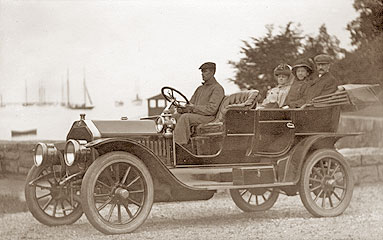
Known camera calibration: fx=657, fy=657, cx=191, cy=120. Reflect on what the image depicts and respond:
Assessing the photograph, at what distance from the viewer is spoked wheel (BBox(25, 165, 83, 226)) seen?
574 centimetres

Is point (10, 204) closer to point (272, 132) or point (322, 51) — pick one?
point (272, 132)

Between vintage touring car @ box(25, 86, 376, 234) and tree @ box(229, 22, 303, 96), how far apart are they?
234 mm

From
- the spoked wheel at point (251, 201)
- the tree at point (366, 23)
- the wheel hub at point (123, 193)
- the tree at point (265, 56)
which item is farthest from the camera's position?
the tree at point (366, 23)

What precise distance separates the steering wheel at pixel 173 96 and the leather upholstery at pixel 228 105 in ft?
0.93

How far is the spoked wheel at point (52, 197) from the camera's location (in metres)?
5.74

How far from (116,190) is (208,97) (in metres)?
1.27

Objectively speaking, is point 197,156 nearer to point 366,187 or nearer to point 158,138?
point 158,138

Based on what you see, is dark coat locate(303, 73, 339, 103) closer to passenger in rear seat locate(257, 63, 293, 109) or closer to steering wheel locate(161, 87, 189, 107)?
passenger in rear seat locate(257, 63, 293, 109)

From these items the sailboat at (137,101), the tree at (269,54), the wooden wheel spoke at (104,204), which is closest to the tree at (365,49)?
the tree at (269,54)

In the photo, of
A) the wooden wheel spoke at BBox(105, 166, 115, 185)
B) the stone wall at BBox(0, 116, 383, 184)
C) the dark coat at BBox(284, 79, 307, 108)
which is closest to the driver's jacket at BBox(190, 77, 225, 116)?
the dark coat at BBox(284, 79, 307, 108)

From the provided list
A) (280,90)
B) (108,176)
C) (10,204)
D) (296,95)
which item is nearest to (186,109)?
(108,176)

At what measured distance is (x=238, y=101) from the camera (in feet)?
19.9

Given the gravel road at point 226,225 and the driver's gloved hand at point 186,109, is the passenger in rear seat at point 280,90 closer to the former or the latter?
the driver's gloved hand at point 186,109

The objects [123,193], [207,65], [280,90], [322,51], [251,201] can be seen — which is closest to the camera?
[123,193]
